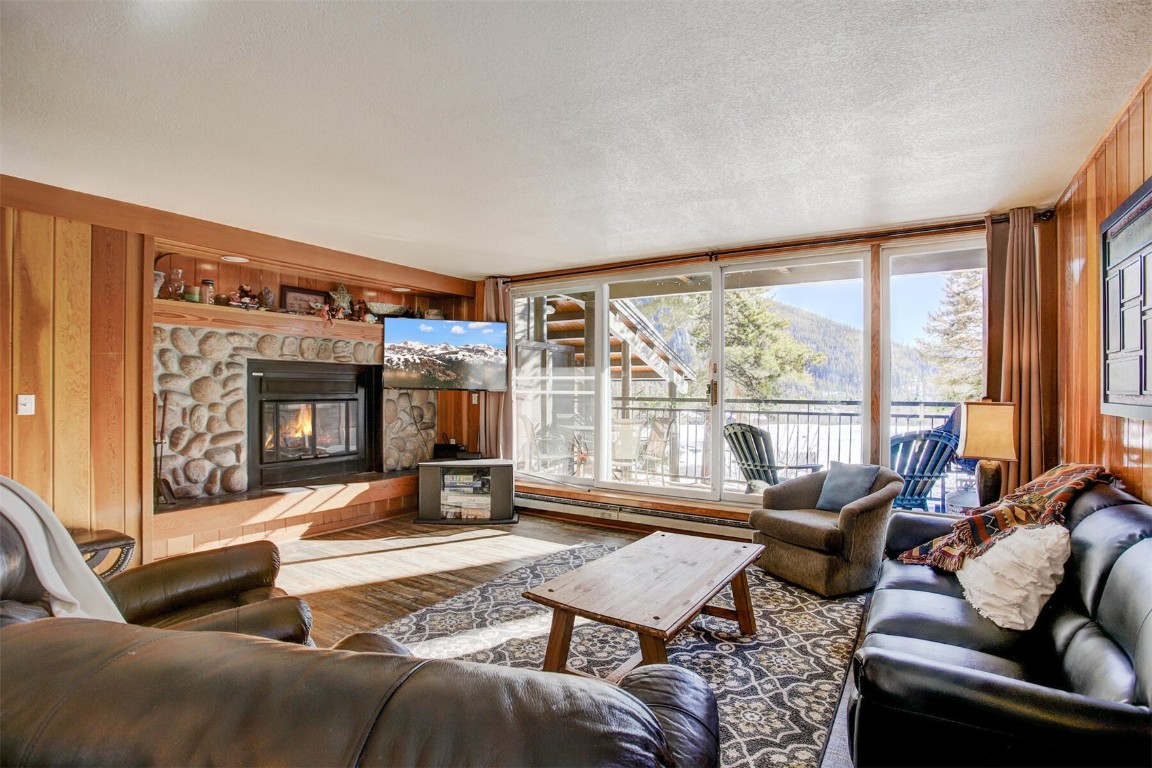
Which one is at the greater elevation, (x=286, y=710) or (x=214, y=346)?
(x=214, y=346)

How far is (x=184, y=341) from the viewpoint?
414cm

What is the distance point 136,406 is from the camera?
350cm

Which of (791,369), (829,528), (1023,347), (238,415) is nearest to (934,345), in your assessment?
(1023,347)

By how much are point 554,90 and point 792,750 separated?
2496 millimetres

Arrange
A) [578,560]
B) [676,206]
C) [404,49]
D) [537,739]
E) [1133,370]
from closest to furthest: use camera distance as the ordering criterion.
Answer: [537,739]
[404,49]
[1133,370]
[676,206]
[578,560]

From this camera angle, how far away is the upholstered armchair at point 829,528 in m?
3.17

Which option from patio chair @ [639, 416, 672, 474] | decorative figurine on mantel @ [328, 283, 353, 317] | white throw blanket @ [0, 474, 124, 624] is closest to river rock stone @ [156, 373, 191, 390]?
decorative figurine on mantel @ [328, 283, 353, 317]

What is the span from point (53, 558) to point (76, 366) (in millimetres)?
2447

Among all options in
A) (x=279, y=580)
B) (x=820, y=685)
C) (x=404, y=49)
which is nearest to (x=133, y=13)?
(x=404, y=49)

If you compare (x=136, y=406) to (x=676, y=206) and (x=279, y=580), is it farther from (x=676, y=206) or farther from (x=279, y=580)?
(x=676, y=206)

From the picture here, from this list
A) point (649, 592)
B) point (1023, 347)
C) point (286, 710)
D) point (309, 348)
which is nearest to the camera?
point (286, 710)

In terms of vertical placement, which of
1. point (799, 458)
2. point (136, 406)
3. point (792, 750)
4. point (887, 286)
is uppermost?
point (887, 286)

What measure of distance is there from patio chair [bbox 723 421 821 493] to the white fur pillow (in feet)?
8.14

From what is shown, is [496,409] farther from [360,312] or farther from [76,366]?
[76,366]
